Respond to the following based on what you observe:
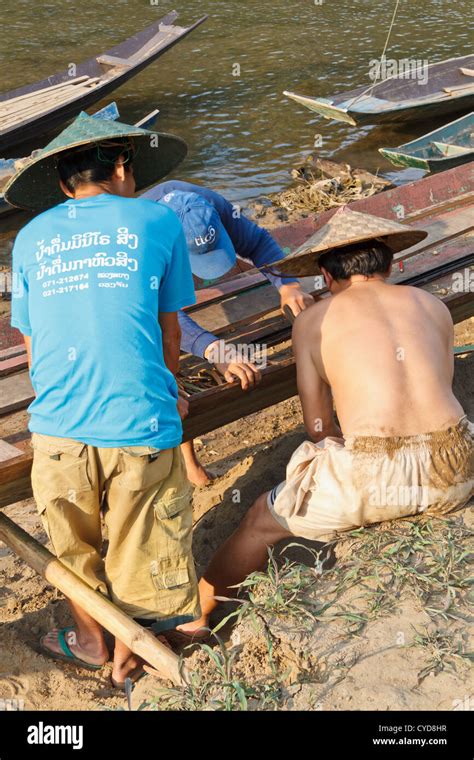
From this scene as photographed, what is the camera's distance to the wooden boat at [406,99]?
10.2 meters

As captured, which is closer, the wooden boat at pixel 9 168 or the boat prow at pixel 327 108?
the wooden boat at pixel 9 168

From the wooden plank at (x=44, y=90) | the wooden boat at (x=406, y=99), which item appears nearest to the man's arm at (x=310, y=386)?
the wooden boat at (x=406, y=99)

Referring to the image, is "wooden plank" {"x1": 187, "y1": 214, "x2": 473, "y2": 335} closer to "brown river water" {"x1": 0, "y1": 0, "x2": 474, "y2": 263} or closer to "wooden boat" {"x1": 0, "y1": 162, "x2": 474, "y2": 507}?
"wooden boat" {"x1": 0, "y1": 162, "x2": 474, "y2": 507}

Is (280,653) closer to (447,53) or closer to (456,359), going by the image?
(456,359)

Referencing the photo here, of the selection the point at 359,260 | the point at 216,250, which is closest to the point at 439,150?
the point at 216,250

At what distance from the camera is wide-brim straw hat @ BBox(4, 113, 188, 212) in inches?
115

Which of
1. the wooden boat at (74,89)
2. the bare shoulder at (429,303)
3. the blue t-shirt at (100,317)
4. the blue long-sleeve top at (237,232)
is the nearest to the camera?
the blue t-shirt at (100,317)

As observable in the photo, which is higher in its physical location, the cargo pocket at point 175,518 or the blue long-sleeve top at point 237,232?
the blue long-sleeve top at point 237,232

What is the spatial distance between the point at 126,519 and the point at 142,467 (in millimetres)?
252

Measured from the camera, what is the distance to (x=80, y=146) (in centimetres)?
295

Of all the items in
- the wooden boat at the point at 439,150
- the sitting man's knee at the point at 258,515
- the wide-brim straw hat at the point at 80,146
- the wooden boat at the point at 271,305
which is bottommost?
the wooden boat at the point at 439,150

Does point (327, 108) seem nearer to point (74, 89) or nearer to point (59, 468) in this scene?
point (74, 89)

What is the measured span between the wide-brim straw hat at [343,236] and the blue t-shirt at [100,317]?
72cm

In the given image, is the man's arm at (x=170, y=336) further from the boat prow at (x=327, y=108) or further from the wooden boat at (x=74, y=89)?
the boat prow at (x=327, y=108)
